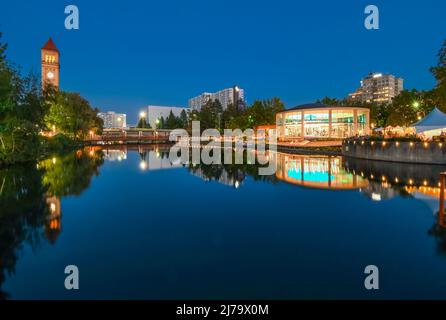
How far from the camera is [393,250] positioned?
7902mm

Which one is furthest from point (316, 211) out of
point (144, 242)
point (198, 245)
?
point (144, 242)

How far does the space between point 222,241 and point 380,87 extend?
628ft

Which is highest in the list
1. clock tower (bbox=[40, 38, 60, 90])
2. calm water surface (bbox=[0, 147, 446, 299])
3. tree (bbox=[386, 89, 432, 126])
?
clock tower (bbox=[40, 38, 60, 90])

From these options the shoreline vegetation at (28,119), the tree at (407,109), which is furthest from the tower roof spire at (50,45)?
the tree at (407,109)

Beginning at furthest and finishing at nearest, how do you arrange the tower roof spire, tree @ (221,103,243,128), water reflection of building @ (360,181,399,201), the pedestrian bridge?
tree @ (221,103,243,128) < the tower roof spire < the pedestrian bridge < water reflection of building @ (360,181,399,201)

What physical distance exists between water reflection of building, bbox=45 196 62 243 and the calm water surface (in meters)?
0.03

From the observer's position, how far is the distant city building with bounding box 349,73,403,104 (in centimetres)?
17512

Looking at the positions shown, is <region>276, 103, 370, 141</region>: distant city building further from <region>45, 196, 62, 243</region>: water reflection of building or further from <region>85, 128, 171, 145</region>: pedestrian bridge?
<region>45, 196, 62, 243</region>: water reflection of building

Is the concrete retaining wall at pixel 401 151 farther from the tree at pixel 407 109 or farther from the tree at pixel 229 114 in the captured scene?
the tree at pixel 229 114

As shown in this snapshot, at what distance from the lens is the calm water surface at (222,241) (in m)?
6.03

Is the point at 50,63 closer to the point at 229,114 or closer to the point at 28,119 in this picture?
the point at 229,114

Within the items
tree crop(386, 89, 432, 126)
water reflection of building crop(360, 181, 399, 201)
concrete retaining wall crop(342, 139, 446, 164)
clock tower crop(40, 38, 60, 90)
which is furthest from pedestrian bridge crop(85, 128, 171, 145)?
water reflection of building crop(360, 181, 399, 201)

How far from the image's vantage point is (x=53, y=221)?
10.5 m
